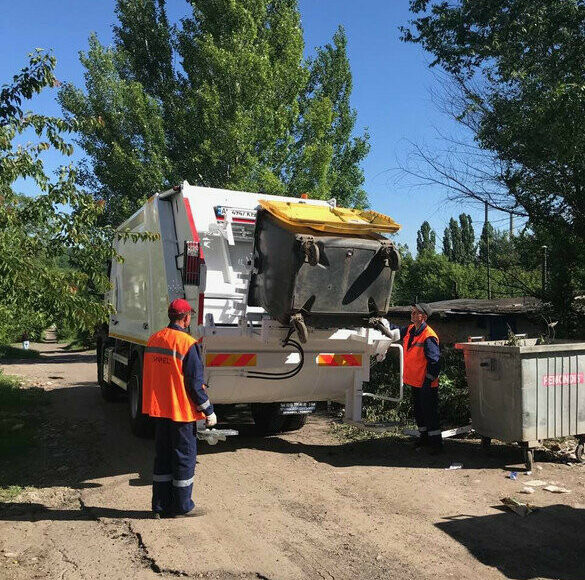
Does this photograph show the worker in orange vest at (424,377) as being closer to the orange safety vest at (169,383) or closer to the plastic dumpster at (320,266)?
the plastic dumpster at (320,266)

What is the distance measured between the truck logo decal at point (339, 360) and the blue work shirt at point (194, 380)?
1.79 metres

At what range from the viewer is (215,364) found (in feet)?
18.4

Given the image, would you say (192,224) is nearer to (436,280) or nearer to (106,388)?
(106,388)

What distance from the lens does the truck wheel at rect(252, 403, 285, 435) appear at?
24.1 ft

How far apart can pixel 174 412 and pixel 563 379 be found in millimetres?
3865

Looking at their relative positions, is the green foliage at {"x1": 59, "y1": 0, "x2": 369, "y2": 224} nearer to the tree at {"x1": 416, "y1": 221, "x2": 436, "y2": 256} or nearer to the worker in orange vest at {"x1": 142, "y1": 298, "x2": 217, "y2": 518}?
the worker in orange vest at {"x1": 142, "y1": 298, "x2": 217, "y2": 518}

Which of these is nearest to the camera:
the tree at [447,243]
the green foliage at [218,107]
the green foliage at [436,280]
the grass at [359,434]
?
the grass at [359,434]

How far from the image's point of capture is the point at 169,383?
452 cm

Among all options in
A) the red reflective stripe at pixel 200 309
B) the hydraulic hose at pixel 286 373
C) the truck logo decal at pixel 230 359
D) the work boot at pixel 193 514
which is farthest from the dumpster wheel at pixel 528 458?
the red reflective stripe at pixel 200 309

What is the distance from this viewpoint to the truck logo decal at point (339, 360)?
240 inches

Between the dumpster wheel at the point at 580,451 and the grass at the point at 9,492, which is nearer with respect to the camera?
the grass at the point at 9,492

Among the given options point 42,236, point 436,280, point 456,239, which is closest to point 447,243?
point 456,239

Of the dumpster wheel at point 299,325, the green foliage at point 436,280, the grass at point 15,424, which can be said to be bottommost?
the grass at point 15,424

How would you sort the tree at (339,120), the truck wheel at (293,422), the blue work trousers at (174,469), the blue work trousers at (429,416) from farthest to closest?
1. the tree at (339,120)
2. the truck wheel at (293,422)
3. the blue work trousers at (429,416)
4. the blue work trousers at (174,469)
